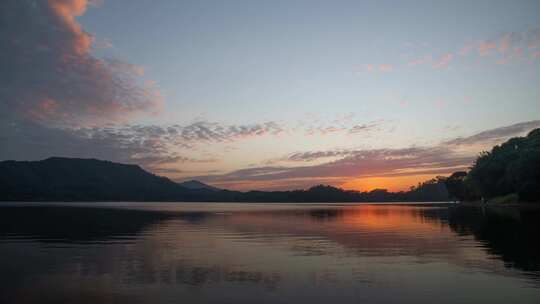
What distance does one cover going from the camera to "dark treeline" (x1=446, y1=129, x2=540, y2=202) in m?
117

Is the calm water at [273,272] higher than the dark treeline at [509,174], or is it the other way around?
the dark treeline at [509,174]

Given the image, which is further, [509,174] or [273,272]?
[509,174]

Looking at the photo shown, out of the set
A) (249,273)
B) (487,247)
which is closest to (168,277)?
(249,273)

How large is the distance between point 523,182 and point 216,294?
414 ft

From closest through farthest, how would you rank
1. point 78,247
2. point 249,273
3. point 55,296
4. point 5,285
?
point 55,296 < point 5,285 < point 249,273 < point 78,247

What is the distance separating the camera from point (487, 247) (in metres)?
31.0

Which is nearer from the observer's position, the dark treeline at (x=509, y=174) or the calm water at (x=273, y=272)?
the calm water at (x=273, y=272)

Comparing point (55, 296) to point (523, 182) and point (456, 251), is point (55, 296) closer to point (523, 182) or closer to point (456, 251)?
point (456, 251)

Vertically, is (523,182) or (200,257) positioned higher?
(523,182)

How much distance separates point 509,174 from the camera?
12750 centimetres

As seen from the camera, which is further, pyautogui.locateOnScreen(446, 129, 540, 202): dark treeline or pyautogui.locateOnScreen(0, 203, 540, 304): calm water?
pyautogui.locateOnScreen(446, 129, 540, 202): dark treeline

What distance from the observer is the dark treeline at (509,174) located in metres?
117

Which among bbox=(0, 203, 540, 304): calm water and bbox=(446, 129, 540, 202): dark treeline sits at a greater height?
bbox=(446, 129, 540, 202): dark treeline

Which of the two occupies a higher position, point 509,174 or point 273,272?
point 509,174
